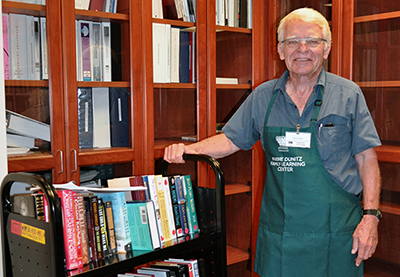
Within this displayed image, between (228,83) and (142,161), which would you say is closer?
(142,161)

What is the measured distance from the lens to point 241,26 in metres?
2.70

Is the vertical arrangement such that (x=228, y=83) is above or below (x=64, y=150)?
above

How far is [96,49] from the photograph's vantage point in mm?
2109

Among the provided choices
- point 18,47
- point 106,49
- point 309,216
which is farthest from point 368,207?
point 18,47

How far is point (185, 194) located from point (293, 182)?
0.47 metres

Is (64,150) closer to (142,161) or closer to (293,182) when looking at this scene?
(142,161)

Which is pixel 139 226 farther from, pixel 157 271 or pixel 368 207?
pixel 368 207

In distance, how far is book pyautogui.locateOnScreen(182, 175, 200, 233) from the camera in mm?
1868

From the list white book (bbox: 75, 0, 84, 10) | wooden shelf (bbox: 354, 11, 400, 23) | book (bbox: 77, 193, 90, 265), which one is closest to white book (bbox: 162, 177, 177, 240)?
book (bbox: 77, 193, 90, 265)

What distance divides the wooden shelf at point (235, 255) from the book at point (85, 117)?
3.85 ft

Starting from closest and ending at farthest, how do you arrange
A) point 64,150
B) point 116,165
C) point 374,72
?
point 64,150
point 116,165
point 374,72

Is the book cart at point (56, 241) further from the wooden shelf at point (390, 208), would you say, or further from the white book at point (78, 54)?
the wooden shelf at point (390, 208)

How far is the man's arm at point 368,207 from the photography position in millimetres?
1838

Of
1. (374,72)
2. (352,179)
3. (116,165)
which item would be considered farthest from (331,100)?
(116,165)
